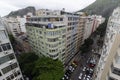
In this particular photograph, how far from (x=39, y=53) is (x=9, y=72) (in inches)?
798

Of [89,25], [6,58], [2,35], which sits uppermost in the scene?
[2,35]

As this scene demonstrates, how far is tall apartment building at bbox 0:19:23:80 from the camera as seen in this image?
18.1m

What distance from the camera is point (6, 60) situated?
63.4 feet

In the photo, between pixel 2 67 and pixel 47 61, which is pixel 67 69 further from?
pixel 2 67

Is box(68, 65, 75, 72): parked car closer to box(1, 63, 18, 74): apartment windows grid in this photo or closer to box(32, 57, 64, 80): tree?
box(32, 57, 64, 80): tree

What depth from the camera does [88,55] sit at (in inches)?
2202

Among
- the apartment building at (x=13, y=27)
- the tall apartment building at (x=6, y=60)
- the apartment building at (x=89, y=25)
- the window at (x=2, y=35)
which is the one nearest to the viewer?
the window at (x=2, y=35)

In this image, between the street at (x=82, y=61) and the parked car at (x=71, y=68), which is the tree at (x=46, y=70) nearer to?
the street at (x=82, y=61)

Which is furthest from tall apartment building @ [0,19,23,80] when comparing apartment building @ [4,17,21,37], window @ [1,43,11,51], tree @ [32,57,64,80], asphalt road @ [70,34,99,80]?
apartment building @ [4,17,21,37]

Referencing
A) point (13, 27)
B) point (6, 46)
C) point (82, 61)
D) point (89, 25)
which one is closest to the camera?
point (6, 46)

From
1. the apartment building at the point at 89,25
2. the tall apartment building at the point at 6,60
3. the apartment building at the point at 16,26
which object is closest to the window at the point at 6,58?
the tall apartment building at the point at 6,60

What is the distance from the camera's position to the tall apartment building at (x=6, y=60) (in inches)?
714

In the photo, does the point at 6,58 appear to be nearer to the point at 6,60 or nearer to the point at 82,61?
the point at 6,60

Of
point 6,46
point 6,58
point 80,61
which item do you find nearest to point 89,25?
point 80,61
